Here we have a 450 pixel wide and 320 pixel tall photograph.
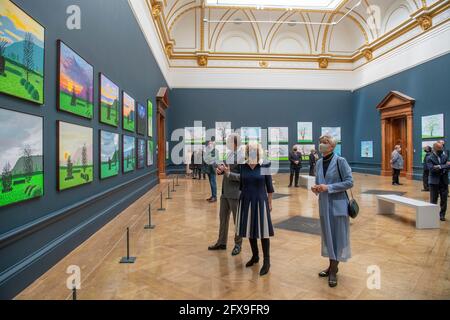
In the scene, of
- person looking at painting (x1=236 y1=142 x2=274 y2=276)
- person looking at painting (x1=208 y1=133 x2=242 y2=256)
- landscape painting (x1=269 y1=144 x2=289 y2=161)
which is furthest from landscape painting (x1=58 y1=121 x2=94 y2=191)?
landscape painting (x1=269 y1=144 x2=289 y2=161)

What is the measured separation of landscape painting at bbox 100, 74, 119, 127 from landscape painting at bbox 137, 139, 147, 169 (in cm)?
240

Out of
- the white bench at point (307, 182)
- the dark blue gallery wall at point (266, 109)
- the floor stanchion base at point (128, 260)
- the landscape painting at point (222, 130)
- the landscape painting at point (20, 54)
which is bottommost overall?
the floor stanchion base at point (128, 260)

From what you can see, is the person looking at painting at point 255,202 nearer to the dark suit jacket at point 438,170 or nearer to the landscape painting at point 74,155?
the landscape painting at point 74,155

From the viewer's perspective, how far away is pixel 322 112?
67.2 ft

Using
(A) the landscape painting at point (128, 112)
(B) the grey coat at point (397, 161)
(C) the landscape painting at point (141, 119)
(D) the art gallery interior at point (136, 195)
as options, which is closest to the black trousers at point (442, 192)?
(D) the art gallery interior at point (136, 195)

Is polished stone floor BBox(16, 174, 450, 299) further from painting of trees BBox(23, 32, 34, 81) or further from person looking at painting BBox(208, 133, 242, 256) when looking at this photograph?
painting of trees BBox(23, 32, 34, 81)

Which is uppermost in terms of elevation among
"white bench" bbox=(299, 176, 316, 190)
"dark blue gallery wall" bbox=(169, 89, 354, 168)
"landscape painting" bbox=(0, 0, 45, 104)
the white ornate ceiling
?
the white ornate ceiling

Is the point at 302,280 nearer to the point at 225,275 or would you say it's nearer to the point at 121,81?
the point at 225,275

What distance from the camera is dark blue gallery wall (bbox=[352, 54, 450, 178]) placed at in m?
12.8

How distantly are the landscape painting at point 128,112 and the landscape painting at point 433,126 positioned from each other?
12630 mm

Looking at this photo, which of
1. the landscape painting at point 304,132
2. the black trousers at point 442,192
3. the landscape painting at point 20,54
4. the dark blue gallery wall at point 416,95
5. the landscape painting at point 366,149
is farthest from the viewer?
the landscape painting at point 304,132

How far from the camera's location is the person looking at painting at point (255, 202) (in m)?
3.63

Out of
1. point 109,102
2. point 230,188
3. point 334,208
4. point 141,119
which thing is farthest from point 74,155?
point 141,119
